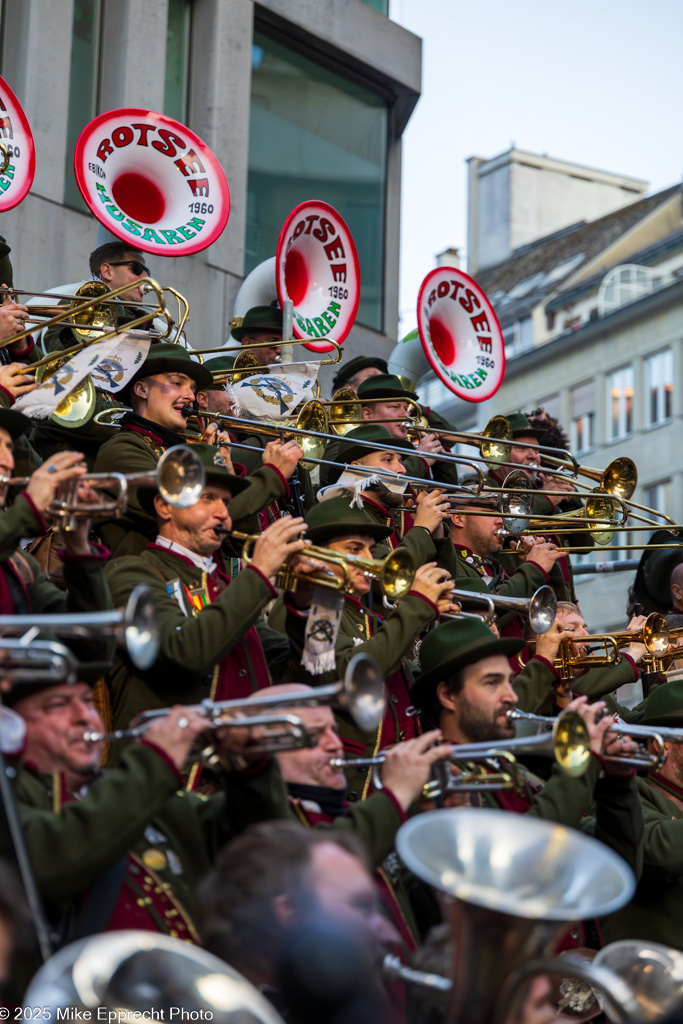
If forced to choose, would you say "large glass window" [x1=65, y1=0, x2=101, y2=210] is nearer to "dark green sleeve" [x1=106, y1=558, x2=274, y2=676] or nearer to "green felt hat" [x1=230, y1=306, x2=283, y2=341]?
"green felt hat" [x1=230, y1=306, x2=283, y2=341]

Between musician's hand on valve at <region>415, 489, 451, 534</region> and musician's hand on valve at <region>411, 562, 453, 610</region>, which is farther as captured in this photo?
musician's hand on valve at <region>415, 489, 451, 534</region>

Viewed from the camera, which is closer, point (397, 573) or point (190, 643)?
point (190, 643)

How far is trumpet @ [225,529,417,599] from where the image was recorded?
668 cm

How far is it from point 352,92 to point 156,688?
12.0 metres

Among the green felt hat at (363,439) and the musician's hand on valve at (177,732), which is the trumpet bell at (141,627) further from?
the green felt hat at (363,439)

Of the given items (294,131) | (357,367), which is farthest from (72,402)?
(294,131)

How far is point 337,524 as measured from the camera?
7.33 meters

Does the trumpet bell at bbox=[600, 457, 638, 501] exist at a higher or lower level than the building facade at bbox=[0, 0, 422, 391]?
lower

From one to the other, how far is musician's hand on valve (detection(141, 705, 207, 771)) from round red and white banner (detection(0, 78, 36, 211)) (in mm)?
4433

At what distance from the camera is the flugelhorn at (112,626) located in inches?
191

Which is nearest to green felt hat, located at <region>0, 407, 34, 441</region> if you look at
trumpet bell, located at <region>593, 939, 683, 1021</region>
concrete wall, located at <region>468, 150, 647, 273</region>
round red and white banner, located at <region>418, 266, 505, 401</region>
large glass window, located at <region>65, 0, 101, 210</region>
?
trumpet bell, located at <region>593, 939, 683, 1021</region>

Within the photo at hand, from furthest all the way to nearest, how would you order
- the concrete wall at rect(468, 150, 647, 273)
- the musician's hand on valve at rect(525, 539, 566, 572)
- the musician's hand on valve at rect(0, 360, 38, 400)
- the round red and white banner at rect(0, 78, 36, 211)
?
the concrete wall at rect(468, 150, 647, 273)
the musician's hand on valve at rect(525, 539, 566, 572)
the round red and white banner at rect(0, 78, 36, 211)
the musician's hand on valve at rect(0, 360, 38, 400)

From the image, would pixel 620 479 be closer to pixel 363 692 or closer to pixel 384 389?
pixel 384 389

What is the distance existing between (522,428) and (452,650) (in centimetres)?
427
